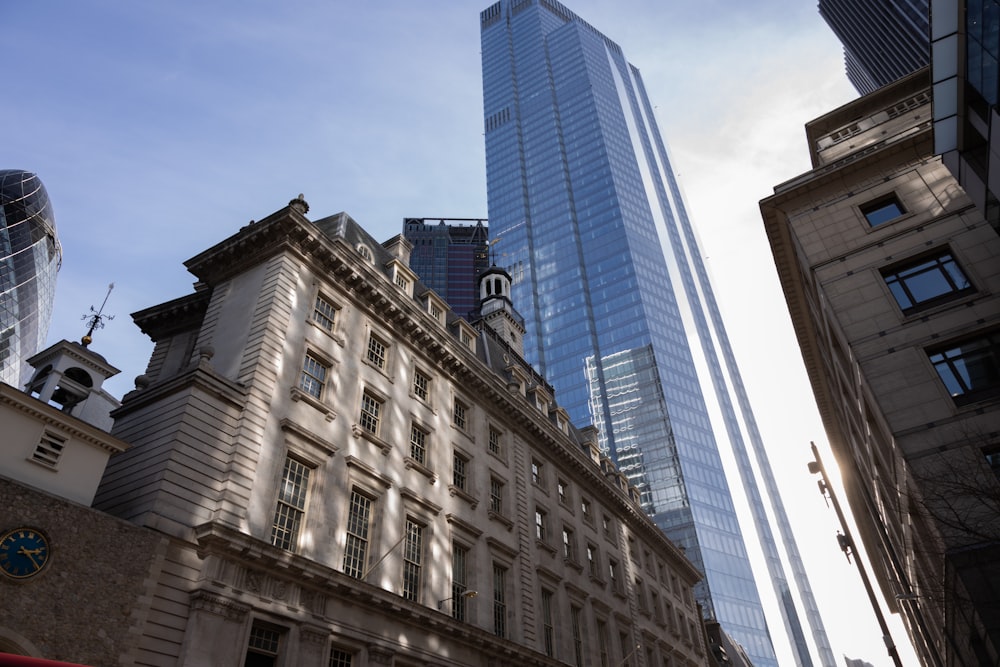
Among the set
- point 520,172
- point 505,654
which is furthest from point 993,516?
point 520,172

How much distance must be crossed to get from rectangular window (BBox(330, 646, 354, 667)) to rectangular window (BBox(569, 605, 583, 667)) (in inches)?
618

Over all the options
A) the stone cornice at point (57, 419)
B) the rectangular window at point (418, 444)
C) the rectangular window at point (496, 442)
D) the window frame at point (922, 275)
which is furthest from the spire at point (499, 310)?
the stone cornice at point (57, 419)

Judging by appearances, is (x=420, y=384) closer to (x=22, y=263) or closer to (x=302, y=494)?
(x=302, y=494)

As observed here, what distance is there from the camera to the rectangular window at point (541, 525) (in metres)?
34.3

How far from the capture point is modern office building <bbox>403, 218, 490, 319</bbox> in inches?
5817

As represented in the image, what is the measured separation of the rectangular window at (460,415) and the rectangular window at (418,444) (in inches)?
113

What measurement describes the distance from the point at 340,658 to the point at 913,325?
2516 centimetres

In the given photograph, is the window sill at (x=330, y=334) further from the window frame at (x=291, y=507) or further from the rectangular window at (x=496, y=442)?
the rectangular window at (x=496, y=442)

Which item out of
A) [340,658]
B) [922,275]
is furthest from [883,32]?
[340,658]

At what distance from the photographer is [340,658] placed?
20.2 metres

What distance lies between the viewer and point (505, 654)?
26.6 meters

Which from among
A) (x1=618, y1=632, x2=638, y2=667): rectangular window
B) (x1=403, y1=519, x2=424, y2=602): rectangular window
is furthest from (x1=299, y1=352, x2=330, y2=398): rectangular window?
(x1=618, y1=632, x2=638, y2=667): rectangular window

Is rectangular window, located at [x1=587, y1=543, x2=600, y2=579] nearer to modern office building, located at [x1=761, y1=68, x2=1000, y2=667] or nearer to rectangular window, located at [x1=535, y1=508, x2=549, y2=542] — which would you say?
rectangular window, located at [x1=535, y1=508, x2=549, y2=542]

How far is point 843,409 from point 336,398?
31347 millimetres
